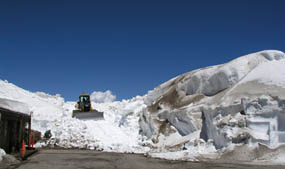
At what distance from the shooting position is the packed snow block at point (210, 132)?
1406 cm

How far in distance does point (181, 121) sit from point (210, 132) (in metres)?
4.06

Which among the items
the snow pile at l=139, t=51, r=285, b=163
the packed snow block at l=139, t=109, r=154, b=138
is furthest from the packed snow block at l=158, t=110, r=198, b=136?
the packed snow block at l=139, t=109, r=154, b=138

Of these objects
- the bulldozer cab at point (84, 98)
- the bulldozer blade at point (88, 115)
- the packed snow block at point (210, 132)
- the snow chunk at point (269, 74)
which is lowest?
the packed snow block at point (210, 132)

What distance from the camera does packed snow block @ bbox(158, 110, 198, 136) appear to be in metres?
18.3

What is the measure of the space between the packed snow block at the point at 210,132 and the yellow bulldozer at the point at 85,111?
1141 centimetres

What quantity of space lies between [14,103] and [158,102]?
1064 centimetres

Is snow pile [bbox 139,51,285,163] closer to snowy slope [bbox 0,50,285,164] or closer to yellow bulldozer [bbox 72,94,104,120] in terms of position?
snowy slope [bbox 0,50,285,164]

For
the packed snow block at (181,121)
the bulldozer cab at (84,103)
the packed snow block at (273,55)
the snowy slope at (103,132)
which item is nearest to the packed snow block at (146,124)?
the snowy slope at (103,132)

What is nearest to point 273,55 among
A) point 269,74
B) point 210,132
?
point 269,74

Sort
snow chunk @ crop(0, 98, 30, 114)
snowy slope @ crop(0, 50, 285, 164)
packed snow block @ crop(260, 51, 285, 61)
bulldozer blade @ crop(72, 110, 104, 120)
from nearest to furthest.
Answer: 1. snowy slope @ crop(0, 50, 285, 164)
2. snow chunk @ crop(0, 98, 30, 114)
3. packed snow block @ crop(260, 51, 285, 61)
4. bulldozer blade @ crop(72, 110, 104, 120)

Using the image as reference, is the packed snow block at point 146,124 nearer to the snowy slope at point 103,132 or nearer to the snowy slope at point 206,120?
the snowy slope at point 206,120

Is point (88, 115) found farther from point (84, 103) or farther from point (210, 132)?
point (210, 132)

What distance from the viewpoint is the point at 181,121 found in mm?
19203

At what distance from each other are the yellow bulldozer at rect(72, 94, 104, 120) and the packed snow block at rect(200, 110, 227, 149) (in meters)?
11.4
